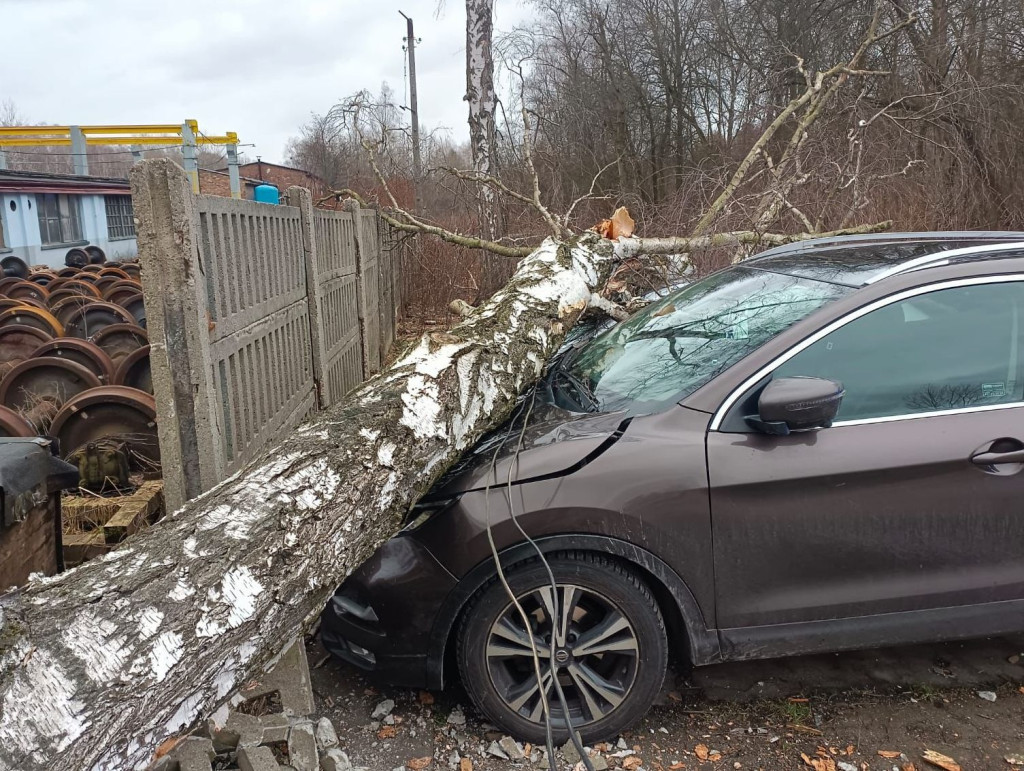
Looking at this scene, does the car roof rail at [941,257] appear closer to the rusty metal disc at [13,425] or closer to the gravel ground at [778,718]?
the gravel ground at [778,718]

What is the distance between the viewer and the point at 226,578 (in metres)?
1.96

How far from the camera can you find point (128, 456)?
15.5ft

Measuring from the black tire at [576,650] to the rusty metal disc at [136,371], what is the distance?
3864 mm

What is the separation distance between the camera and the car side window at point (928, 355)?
8.97 ft

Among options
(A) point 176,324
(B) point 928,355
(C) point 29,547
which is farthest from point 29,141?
(B) point 928,355

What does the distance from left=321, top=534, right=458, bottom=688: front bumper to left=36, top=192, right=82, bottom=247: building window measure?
21576mm

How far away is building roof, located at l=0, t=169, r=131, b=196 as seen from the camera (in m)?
18.3

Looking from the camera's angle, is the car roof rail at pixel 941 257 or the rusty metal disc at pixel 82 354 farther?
the rusty metal disc at pixel 82 354

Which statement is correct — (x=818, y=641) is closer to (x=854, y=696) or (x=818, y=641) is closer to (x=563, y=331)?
(x=854, y=696)

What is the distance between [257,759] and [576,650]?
1.13 m

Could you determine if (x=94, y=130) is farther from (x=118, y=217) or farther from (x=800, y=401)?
(x=800, y=401)

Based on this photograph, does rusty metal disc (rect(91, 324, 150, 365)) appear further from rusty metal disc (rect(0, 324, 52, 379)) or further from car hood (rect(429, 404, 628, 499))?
car hood (rect(429, 404, 628, 499))

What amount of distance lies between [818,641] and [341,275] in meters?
5.05

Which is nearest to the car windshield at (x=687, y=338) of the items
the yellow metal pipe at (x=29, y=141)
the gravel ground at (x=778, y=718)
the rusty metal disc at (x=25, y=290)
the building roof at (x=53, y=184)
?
the gravel ground at (x=778, y=718)
